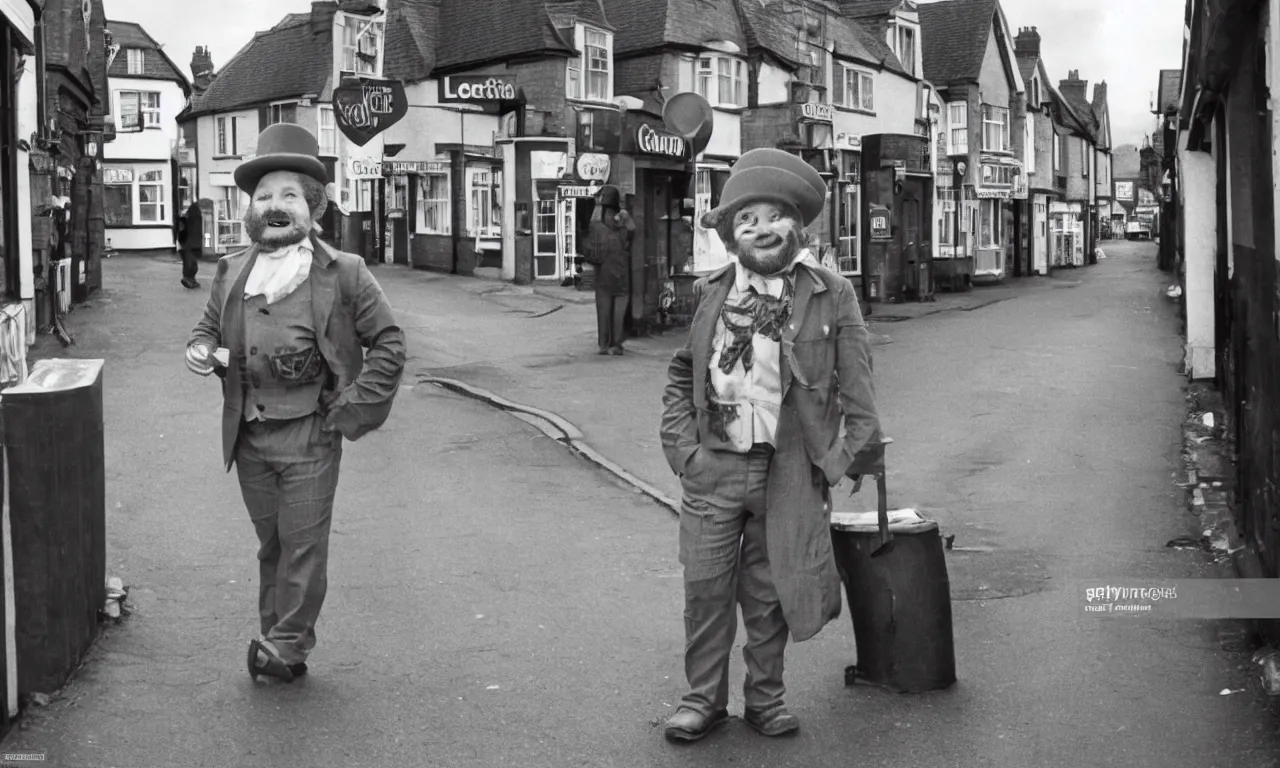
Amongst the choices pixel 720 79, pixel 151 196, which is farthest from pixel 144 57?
pixel 720 79

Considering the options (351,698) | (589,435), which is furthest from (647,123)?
(351,698)

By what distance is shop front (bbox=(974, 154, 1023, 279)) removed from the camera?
160ft

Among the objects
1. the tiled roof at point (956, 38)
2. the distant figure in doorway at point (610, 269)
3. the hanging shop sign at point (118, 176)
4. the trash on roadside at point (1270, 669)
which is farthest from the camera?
the hanging shop sign at point (118, 176)

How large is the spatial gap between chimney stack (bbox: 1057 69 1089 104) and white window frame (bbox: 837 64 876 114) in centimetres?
3750

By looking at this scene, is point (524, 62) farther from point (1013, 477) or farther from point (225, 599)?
point (225, 599)

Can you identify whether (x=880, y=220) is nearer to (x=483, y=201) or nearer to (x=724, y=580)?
(x=483, y=201)

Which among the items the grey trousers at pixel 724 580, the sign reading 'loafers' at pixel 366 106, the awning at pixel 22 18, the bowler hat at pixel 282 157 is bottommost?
the grey trousers at pixel 724 580

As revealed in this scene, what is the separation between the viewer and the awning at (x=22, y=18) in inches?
587

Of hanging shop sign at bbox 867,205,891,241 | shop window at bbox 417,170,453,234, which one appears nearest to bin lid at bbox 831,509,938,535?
hanging shop sign at bbox 867,205,891,241

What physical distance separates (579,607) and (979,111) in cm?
4430

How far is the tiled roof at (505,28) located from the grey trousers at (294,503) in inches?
1172

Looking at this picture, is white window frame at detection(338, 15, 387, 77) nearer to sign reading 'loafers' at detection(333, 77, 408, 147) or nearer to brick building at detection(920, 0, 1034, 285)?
sign reading 'loafers' at detection(333, 77, 408, 147)

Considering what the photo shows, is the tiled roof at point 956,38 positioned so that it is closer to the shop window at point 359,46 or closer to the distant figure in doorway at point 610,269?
the shop window at point 359,46

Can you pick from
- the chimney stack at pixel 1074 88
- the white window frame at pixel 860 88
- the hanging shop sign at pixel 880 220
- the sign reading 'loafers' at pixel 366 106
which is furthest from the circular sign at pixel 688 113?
the chimney stack at pixel 1074 88
